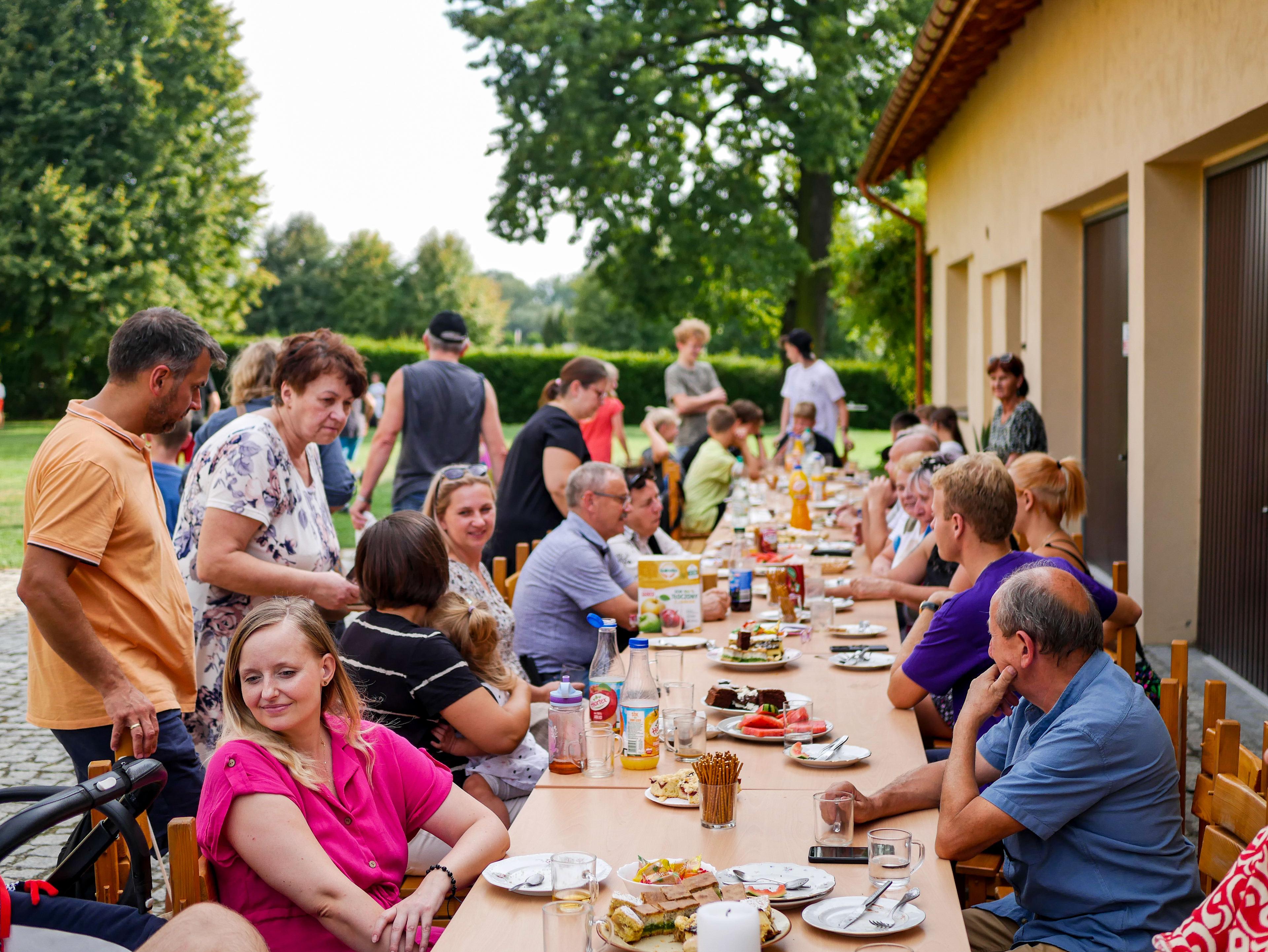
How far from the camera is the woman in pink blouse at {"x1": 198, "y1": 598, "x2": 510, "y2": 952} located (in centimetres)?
239

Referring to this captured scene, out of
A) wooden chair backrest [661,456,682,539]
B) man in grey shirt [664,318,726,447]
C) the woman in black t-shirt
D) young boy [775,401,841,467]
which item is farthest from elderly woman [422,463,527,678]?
young boy [775,401,841,467]

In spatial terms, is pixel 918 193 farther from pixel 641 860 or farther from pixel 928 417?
pixel 641 860

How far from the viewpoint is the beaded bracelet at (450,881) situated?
2.49 metres

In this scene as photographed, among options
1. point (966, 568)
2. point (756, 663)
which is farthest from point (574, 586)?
point (966, 568)

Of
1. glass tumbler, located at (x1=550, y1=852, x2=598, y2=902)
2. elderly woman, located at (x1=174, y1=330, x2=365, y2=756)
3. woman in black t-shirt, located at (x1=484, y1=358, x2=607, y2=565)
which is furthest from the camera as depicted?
woman in black t-shirt, located at (x1=484, y1=358, x2=607, y2=565)

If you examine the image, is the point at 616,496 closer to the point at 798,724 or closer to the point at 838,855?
the point at 798,724

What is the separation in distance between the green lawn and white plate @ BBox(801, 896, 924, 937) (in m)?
3.41

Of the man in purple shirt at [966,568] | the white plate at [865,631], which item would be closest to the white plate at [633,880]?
the man in purple shirt at [966,568]

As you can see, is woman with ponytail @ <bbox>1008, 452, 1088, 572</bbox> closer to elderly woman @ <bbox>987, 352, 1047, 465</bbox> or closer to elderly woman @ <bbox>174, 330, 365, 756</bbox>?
elderly woman @ <bbox>174, 330, 365, 756</bbox>

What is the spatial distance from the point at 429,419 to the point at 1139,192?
13.6 feet

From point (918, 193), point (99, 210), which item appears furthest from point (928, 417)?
point (99, 210)

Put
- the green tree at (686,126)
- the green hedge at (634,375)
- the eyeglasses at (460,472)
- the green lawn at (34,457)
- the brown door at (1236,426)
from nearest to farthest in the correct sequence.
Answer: the eyeglasses at (460,472) → the brown door at (1236,426) → the green lawn at (34,457) → the green tree at (686,126) → the green hedge at (634,375)

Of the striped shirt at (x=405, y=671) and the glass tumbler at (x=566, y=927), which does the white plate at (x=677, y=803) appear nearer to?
the striped shirt at (x=405, y=671)

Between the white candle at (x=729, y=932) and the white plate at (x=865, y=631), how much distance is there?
280 centimetres
